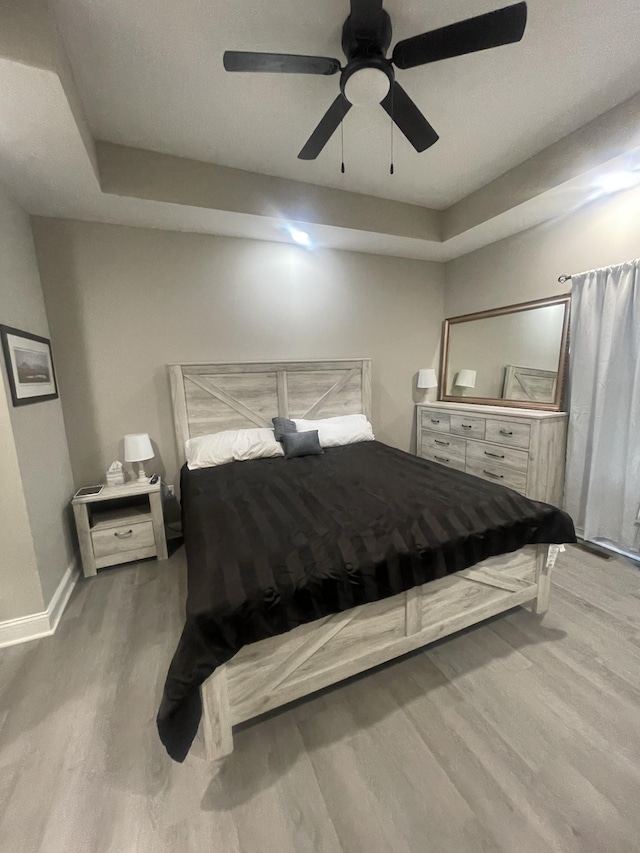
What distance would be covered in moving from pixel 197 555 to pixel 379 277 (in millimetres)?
3318

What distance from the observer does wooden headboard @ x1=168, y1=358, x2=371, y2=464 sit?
2.96 meters

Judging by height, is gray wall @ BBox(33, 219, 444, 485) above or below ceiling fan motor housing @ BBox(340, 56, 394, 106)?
below

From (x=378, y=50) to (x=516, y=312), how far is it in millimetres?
2440

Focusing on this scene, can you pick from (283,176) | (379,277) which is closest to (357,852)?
(283,176)

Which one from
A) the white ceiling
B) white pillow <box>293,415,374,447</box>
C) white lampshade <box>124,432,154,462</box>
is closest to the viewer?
the white ceiling

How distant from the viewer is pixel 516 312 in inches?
126

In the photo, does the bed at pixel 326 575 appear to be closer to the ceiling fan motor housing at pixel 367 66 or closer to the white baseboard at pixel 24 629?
the white baseboard at pixel 24 629

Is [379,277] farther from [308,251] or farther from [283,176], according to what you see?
[283,176]

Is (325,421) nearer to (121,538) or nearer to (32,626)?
(121,538)

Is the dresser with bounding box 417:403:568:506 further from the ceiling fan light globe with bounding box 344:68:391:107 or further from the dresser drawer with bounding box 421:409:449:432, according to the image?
the ceiling fan light globe with bounding box 344:68:391:107

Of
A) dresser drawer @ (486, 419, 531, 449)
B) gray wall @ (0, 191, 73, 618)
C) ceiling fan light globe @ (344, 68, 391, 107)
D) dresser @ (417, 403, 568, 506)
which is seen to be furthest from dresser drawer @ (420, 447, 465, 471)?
gray wall @ (0, 191, 73, 618)

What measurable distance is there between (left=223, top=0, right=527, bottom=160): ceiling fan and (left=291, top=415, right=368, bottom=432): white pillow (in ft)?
7.27

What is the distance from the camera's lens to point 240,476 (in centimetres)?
240

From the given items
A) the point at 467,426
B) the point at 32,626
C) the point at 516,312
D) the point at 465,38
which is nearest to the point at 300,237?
the point at 465,38
